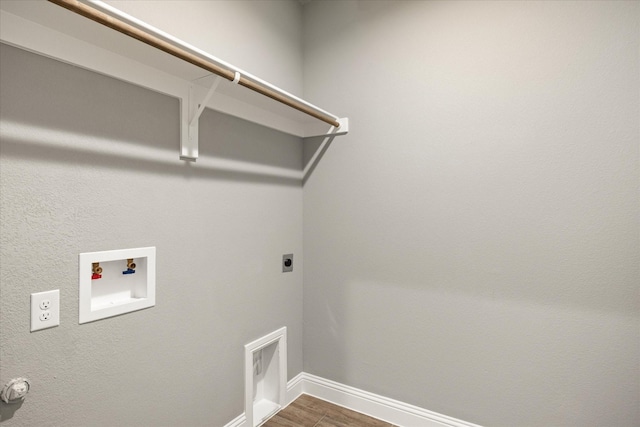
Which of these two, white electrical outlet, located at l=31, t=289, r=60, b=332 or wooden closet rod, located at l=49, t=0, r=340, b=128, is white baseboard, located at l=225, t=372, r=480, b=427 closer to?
white electrical outlet, located at l=31, t=289, r=60, b=332

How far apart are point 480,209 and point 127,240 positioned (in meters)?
1.59

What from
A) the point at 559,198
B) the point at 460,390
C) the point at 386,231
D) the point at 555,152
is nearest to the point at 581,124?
the point at 555,152

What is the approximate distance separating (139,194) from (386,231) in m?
1.26

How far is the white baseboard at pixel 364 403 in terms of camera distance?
67.6 inches

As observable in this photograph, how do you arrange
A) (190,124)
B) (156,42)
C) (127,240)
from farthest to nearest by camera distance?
(190,124) < (127,240) < (156,42)

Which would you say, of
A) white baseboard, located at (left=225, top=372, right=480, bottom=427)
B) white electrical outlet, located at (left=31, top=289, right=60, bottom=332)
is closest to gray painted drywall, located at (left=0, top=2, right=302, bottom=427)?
white electrical outlet, located at (left=31, top=289, right=60, bottom=332)

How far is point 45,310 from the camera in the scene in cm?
101

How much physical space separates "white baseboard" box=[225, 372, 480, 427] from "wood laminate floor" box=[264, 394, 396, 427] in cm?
4

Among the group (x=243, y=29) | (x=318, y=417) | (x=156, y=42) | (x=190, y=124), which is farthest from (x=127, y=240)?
(x=318, y=417)

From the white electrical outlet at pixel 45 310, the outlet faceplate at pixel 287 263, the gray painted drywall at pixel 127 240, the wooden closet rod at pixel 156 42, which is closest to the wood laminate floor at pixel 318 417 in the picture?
the gray painted drywall at pixel 127 240

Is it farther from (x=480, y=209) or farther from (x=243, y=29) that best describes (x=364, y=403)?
(x=243, y=29)

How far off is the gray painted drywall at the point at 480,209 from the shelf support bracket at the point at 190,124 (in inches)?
34.3

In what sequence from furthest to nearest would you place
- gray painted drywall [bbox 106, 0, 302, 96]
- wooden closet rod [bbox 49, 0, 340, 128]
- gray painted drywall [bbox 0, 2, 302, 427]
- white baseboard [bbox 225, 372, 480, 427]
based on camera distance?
white baseboard [bbox 225, 372, 480, 427] < gray painted drywall [bbox 106, 0, 302, 96] < gray painted drywall [bbox 0, 2, 302, 427] < wooden closet rod [bbox 49, 0, 340, 128]

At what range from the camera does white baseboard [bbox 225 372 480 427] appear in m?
1.72
